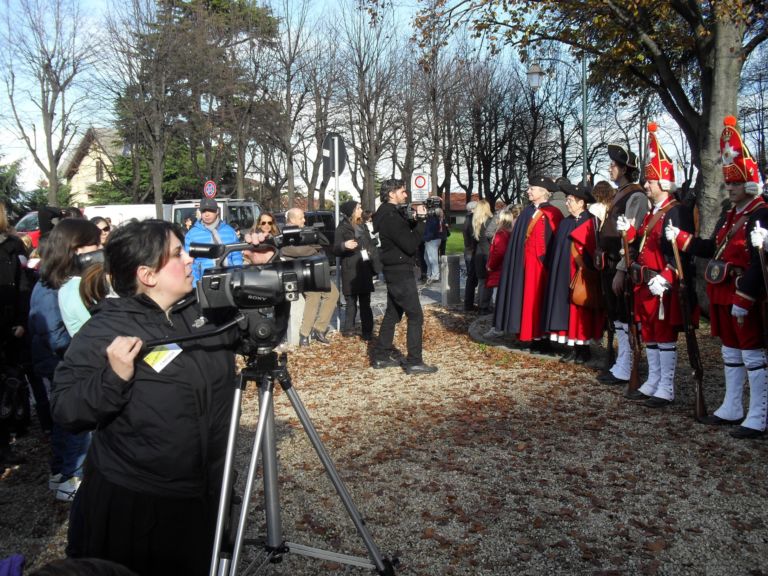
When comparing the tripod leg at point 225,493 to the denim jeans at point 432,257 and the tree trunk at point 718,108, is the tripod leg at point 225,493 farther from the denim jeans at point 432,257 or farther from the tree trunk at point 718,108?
the denim jeans at point 432,257

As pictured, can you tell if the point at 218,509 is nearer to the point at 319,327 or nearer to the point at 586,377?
the point at 586,377

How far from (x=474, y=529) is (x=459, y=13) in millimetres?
10891

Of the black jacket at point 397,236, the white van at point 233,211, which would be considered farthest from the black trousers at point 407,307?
the white van at point 233,211

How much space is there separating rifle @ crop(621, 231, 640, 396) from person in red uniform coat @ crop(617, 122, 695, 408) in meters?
0.12

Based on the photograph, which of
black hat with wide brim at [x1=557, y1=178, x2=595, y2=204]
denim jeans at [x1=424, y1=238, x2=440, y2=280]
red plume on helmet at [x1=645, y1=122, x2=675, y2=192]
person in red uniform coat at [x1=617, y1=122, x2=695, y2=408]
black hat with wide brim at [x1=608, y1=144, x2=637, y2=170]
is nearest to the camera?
person in red uniform coat at [x1=617, y1=122, x2=695, y2=408]

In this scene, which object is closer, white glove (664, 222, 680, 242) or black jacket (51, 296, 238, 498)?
black jacket (51, 296, 238, 498)

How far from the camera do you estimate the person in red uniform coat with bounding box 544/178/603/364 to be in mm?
8039

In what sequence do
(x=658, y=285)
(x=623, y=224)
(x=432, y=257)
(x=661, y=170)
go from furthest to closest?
(x=432, y=257) → (x=623, y=224) → (x=661, y=170) → (x=658, y=285)

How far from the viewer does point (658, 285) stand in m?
6.16

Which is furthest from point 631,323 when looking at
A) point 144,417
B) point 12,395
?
point 144,417

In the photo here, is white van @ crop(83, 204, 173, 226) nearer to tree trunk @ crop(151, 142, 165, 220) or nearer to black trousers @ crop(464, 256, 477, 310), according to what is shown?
tree trunk @ crop(151, 142, 165, 220)

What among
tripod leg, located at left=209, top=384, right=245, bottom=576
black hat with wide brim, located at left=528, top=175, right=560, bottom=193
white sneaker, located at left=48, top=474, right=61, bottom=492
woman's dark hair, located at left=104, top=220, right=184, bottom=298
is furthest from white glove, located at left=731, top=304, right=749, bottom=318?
white sneaker, located at left=48, top=474, right=61, bottom=492

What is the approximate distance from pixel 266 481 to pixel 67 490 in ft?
8.35

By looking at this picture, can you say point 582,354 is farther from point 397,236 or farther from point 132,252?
point 132,252
